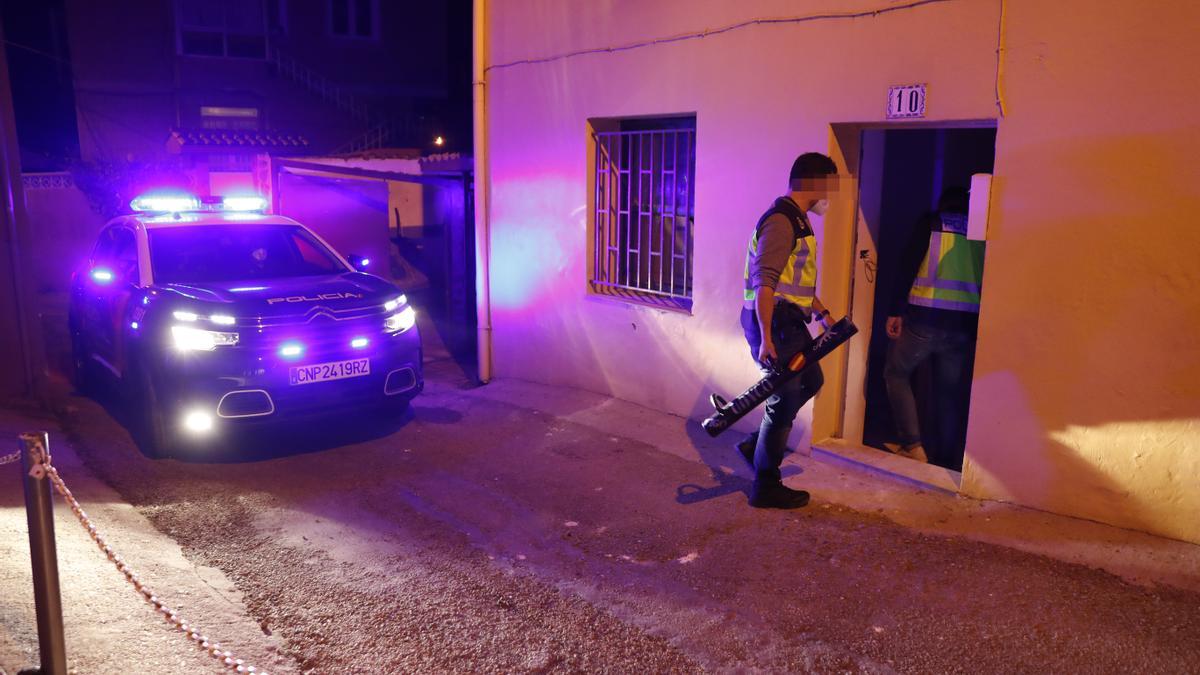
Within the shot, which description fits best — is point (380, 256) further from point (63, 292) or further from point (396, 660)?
point (396, 660)

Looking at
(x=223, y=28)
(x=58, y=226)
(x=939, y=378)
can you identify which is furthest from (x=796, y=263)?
(x=223, y=28)

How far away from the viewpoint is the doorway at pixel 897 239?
584 cm

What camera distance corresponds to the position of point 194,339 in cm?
580

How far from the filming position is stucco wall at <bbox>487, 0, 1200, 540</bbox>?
428cm

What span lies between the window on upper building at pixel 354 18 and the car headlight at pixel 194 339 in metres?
18.6

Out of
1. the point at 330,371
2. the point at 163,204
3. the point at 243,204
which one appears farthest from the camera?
the point at 243,204

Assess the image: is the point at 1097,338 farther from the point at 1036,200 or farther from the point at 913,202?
the point at 913,202

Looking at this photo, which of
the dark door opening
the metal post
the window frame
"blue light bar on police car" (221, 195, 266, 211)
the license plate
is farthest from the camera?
the window frame

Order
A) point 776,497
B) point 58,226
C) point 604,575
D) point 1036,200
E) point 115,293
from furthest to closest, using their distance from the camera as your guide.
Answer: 1. point 58,226
2. point 115,293
3. point 776,497
4. point 1036,200
5. point 604,575

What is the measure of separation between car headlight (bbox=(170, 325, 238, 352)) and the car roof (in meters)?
1.45

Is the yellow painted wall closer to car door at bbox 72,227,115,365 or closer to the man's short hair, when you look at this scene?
the man's short hair

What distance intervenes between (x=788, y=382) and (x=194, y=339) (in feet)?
12.4

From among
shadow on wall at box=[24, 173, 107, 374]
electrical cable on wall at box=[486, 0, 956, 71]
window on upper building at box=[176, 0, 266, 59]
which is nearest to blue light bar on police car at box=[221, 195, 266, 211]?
electrical cable on wall at box=[486, 0, 956, 71]

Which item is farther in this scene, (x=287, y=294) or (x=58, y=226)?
(x=58, y=226)
